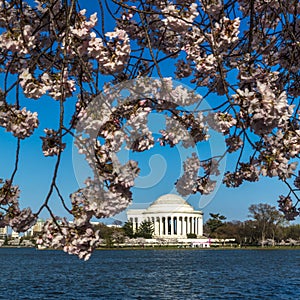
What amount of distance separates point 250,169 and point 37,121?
145 cm

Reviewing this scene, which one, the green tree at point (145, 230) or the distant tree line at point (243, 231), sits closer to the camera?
the distant tree line at point (243, 231)

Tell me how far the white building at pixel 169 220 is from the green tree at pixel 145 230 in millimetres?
1488

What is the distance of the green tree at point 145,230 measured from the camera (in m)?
91.0

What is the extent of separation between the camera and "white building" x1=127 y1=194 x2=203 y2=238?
92.7m

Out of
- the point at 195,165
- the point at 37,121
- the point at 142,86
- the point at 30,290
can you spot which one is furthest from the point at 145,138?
the point at 30,290

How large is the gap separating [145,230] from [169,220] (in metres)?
6.82

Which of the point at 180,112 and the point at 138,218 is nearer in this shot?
the point at 180,112

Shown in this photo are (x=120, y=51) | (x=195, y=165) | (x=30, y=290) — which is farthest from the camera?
(x=30, y=290)

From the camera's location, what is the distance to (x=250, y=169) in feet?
10.5

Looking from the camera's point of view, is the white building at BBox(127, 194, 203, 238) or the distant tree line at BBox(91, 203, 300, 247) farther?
the white building at BBox(127, 194, 203, 238)

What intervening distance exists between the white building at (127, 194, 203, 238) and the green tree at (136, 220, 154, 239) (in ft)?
4.88

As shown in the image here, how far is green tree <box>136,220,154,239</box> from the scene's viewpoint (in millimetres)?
90988

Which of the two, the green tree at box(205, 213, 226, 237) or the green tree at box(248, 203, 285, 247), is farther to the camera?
the green tree at box(205, 213, 226, 237)

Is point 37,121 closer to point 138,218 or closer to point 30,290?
point 30,290
